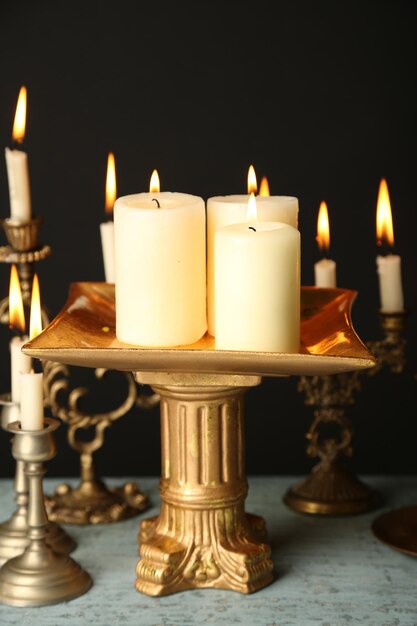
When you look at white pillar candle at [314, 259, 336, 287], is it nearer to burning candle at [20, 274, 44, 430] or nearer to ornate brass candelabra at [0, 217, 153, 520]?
ornate brass candelabra at [0, 217, 153, 520]

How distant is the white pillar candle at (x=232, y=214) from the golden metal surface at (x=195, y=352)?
0.13 ft

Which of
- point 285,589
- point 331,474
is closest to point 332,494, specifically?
point 331,474

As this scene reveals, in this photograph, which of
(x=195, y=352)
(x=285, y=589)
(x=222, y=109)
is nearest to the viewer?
(x=195, y=352)

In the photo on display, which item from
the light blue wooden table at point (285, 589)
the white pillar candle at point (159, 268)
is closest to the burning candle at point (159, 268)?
the white pillar candle at point (159, 268)

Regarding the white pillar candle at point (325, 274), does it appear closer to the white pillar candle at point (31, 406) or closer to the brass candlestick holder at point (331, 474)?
the brass candlestick holder at point (331, 474)

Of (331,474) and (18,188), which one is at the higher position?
(18,188)

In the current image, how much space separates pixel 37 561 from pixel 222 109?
1.85 ft

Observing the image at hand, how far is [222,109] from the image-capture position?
149 cm

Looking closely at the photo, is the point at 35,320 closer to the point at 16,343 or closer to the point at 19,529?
the point at 16,343

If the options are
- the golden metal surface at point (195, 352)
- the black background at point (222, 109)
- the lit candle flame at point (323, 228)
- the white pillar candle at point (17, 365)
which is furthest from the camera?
the black background at point (222, 109)

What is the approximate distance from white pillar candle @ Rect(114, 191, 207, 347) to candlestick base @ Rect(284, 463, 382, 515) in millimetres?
301

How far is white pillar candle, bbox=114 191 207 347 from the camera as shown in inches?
43.8

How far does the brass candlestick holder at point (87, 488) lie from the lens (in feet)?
4.41

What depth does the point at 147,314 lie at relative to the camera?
1130mm
